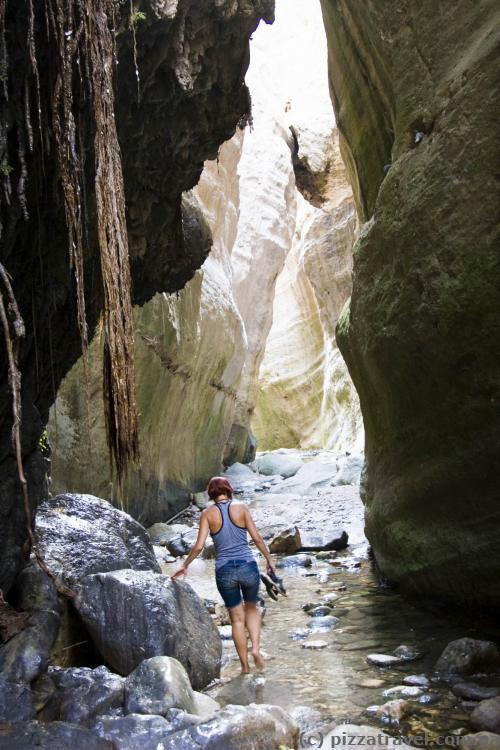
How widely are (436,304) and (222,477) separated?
6.82ft

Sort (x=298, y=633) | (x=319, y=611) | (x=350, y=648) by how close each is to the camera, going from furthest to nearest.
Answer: (x=319, y=611)
(x=298, y=633)
(x=350, y=648)

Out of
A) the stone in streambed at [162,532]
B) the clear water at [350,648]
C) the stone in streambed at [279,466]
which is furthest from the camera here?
the stone in streambed at [279,466]

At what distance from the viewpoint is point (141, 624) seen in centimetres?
417

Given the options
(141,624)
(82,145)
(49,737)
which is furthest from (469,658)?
(82,145)

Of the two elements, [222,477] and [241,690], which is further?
[222,477]

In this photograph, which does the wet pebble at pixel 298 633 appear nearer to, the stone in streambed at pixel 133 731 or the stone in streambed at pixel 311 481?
the stone in streambed at pixel 133 731

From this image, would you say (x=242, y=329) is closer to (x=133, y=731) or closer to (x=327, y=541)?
(x=327, y=541)

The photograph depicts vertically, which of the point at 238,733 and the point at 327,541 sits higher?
the point at 238,733

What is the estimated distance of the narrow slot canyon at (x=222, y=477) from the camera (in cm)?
337

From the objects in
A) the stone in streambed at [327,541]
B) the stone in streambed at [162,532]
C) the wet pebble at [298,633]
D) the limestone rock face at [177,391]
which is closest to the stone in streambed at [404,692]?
the wet pebble at [298,633]

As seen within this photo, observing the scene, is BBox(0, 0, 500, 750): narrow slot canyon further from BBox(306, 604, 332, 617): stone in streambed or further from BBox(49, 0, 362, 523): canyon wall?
BBox(49, 0, 362, 523): canyon wall

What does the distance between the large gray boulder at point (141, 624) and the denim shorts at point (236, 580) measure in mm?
282

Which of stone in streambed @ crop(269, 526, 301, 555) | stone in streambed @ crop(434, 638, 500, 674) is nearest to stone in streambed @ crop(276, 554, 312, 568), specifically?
stone in streambed @ crop(269, 526, 301, 555)

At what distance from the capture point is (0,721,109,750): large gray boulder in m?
2.87
